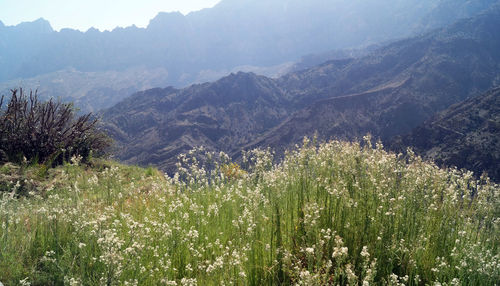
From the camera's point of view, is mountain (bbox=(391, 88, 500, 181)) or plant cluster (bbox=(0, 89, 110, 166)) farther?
mountain (bbox=(391, 88, 500, 181))

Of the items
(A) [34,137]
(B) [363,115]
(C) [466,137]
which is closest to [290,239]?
(A) [34,137]

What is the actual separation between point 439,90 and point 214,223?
177933 millimetres

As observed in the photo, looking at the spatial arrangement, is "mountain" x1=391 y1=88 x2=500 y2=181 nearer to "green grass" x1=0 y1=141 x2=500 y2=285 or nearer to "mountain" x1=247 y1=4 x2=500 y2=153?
"mountain" x1=247 y1=4 x2=500 y2=153

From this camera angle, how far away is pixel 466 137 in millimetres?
66938

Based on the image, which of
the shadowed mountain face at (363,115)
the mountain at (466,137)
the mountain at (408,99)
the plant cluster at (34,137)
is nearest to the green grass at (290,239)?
the plant cluster at (34,137)

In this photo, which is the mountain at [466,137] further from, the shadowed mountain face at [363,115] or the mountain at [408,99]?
the mountain at [408,99]

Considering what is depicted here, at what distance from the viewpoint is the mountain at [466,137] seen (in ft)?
192

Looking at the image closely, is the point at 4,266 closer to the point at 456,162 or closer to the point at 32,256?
the point at 32,256

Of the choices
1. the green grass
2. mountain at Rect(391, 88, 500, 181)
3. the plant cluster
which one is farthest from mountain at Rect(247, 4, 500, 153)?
the green grass

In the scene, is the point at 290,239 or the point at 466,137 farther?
the point at 466,137

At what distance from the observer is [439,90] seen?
15425 centimetres

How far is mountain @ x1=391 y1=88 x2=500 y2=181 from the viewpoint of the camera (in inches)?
2304

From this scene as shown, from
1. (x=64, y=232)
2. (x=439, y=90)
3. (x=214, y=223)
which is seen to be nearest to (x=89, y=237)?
(x=64, y=232)

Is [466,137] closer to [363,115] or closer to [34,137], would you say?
[363,115]
